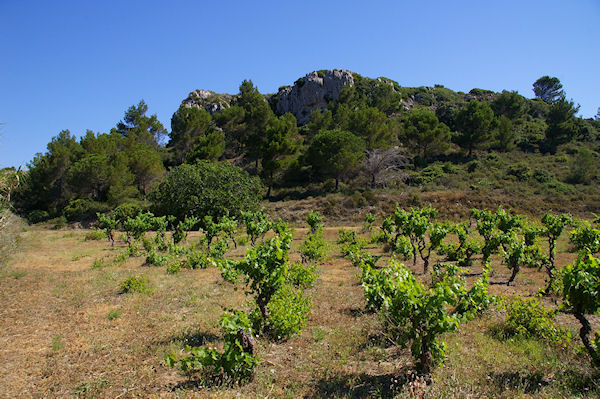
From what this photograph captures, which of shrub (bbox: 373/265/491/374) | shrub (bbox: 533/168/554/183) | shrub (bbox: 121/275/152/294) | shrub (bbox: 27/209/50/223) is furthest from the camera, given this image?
shrub (bbox: 533/168/554/183)

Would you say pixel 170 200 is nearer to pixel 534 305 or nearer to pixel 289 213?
pixel 289 213

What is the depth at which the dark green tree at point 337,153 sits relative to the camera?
37.4 m

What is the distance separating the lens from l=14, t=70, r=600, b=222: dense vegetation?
35812 mm

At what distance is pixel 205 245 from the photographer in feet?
57.9

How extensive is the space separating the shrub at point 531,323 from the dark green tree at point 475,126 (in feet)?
149

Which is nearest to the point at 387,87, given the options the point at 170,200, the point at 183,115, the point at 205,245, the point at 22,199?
the point at 183,115

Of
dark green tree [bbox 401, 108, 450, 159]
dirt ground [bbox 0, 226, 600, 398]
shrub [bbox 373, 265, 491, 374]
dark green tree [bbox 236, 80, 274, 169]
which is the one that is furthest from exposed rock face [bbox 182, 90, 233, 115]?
shrub [bbox 373, 265, 491, 374]

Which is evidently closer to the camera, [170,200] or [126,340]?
[126,340]

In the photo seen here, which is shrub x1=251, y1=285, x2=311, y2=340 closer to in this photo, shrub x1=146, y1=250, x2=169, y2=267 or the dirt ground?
the dirt ground

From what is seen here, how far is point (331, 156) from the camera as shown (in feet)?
124

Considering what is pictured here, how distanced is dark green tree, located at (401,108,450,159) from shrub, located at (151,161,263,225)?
26.3 m

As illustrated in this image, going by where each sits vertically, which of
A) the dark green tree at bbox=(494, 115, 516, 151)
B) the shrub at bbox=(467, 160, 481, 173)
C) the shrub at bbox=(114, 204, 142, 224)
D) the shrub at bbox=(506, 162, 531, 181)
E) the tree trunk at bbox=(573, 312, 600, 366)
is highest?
the dark green tree at bbox=(494, 115, 516, 151)

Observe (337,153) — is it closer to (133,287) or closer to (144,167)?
(144,167)

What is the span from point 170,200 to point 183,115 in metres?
25.3
